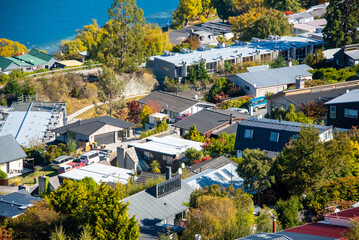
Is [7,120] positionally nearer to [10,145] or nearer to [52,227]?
[10,145]

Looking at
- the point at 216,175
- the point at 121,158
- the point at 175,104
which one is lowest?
the point at 121,158

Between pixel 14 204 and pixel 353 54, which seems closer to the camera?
pixel 14 204

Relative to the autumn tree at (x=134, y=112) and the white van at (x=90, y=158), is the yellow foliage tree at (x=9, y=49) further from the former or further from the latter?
the white van at (x=90, y=158)

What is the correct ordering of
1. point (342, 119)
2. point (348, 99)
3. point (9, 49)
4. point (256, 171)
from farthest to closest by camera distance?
point (9, 49) < point (348, 99) < point (342, 119) < point (256, 171)

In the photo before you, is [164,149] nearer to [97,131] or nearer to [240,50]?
[97,131]

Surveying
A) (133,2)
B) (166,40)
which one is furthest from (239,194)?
(166,40)

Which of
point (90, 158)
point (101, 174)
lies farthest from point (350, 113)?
point (90, 158)
